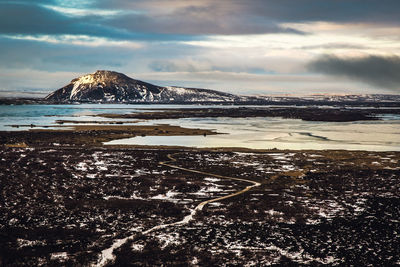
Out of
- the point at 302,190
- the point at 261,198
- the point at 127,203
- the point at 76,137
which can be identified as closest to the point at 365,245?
the point at 261,198

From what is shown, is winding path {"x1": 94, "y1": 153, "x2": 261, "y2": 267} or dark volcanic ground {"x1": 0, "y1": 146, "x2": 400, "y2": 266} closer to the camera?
winding path {"x1": 94, "y1": 153, "x2": 261, "y2": 267}

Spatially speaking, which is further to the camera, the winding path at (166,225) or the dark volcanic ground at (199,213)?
the dark volcanic ground at (199,213)

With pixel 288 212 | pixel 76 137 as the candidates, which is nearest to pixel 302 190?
pixel 288 212

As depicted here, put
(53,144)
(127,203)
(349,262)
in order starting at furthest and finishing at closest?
(53,144) < (127,203) < (349,262)

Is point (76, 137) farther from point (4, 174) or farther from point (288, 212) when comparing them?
point (288, 212)

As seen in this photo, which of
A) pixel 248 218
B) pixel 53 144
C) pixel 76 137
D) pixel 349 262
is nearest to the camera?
pixel 349 262

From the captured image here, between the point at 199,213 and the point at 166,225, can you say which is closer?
the point at 166,225

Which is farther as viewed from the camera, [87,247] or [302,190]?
[302,190]
